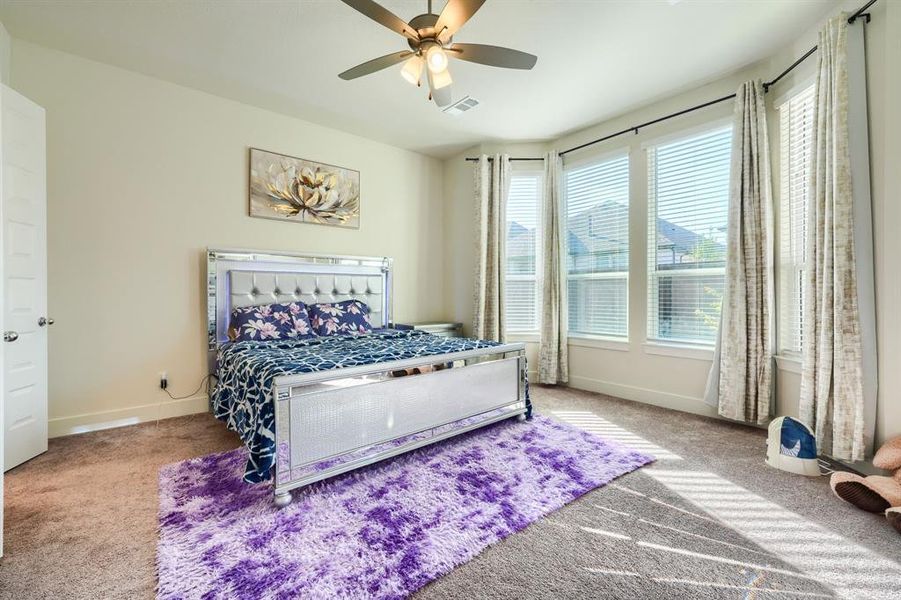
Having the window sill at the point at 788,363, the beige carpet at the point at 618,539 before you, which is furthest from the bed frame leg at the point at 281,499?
the window sill at the point at 788,363

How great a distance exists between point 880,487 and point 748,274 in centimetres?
158

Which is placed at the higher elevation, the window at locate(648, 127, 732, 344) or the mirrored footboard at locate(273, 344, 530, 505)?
the window at locate(648, 127, 732, 344)

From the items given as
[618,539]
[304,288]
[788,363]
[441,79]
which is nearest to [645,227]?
[788,363]

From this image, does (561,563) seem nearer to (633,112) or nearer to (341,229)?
(341,229)

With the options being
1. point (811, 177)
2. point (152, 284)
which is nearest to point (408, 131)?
point (152, 284)

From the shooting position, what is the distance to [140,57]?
2797mm

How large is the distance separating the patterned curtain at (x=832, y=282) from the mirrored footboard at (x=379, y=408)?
1859 mm

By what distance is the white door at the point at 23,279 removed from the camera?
86.4 inches

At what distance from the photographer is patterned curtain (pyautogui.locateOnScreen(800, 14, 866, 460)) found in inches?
83.1

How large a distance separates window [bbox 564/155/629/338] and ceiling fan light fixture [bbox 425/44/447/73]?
2.49 m

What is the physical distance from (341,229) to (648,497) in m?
3.58

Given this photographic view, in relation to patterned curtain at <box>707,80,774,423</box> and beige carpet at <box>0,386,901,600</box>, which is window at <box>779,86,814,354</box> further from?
beige carpet at <box>0,386,901,600</box>

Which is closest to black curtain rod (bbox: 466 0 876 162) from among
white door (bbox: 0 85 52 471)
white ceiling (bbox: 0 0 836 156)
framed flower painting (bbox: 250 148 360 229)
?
white ceiling (bbox: 0 0 836 156)

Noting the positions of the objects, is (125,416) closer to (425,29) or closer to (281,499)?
(281,499)
